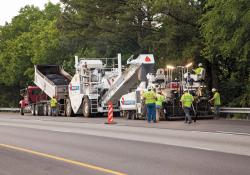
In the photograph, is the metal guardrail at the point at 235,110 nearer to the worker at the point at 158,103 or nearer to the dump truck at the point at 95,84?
the worker at the point at 158,103

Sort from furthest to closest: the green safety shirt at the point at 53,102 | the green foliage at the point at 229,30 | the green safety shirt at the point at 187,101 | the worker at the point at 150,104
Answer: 1. the green safety shirt at the point at 53,102
2. the worker at the point at 150,104
3. the green foliage at the point at 229,30
4. the green safety shirt at the point at 187,101

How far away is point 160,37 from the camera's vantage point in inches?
1430

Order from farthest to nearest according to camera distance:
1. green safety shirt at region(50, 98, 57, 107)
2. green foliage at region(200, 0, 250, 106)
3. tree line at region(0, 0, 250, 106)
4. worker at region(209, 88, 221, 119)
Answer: green safety shirt at region(50, 98, 57, 107)
worker at region(209, 88, 221, 119)
tree line at region(0, 0, 250, 106)
green foliage at region(200, 0, 250, 106)

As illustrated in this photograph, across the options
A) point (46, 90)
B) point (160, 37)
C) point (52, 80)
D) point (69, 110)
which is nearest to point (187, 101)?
point (69, 110)

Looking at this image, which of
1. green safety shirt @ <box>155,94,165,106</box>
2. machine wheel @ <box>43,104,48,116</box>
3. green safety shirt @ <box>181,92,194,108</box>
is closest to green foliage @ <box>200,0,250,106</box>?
green safety shirt @ <box>155,94,165,106</box>

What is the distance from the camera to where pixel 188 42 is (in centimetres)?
3209

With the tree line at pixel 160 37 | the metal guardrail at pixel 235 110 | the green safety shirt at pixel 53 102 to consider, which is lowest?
the metal guardrail at pixel 235 110

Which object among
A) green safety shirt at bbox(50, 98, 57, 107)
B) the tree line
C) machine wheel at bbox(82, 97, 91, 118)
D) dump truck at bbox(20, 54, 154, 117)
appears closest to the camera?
the tree line

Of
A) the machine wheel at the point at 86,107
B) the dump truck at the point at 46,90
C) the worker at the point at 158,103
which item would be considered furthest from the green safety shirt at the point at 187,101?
the dump truck at the point at 46,90

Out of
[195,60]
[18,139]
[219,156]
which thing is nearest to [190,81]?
[195,60]

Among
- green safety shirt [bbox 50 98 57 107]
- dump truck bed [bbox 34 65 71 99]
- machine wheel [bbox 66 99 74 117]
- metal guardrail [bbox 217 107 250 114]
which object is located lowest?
metal guardrail [bbox 217 107 250 114]

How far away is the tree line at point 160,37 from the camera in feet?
82.8

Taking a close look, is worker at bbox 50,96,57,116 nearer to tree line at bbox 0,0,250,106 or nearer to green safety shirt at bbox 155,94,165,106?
tree line at bbox 0,0,250,106

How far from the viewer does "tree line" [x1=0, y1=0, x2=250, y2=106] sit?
25.2 meters
